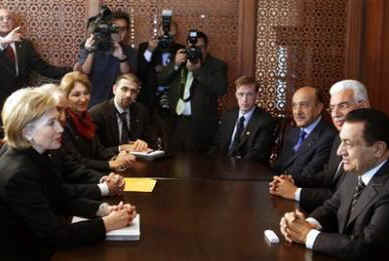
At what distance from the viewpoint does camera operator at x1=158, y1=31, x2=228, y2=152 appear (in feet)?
17.1

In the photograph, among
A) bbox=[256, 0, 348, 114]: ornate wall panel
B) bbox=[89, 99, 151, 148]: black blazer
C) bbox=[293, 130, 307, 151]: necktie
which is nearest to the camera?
bbox=[293, 130, 307, 151]: necktie

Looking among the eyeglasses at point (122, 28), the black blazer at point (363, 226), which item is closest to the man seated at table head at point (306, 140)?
the black blazer at point (363, 226)

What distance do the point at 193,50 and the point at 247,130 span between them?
0.93m

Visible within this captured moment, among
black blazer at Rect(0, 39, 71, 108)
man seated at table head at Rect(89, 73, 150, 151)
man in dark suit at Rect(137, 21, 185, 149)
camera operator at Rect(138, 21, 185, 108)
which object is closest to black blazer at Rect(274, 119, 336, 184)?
man seated at table head at Rect(89, 73, 150, 151)

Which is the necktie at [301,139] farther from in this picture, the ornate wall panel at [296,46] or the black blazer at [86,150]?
the ornate wall panel at [296,46]

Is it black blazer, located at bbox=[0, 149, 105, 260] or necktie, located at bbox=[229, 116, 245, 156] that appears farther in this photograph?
necktie, located at bbox=[229, 116, 245, 156]

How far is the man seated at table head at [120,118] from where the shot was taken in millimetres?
4551

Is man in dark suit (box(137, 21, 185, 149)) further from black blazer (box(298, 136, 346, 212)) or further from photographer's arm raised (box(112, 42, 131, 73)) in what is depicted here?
black blazer (box(298, 136, 346, 212))

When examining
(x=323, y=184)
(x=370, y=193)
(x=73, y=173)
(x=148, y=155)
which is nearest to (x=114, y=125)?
(x=148, y=155)

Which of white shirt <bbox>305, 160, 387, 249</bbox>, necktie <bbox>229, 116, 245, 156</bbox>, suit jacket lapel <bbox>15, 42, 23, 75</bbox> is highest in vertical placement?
suit jacket lapel <bbox>15, 42, 23, 75</bbox>

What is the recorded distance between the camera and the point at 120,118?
182 inches

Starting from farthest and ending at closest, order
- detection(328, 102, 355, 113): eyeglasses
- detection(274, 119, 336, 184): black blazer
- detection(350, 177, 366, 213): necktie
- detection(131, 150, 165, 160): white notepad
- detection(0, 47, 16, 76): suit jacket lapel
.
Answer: detection(0, 47, 16, 76): suit jacket lapel < detection(131, 150, 165, 160): white notepad < detection(274, 119, 336, 184): black blazer < detection(328, 102, 355, 113): eyeglasses < detection(350, 177, 366, 213): necktie

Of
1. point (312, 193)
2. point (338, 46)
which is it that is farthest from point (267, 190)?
point (338, 46)

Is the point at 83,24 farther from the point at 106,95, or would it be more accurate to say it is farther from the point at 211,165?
the point at 211,165
